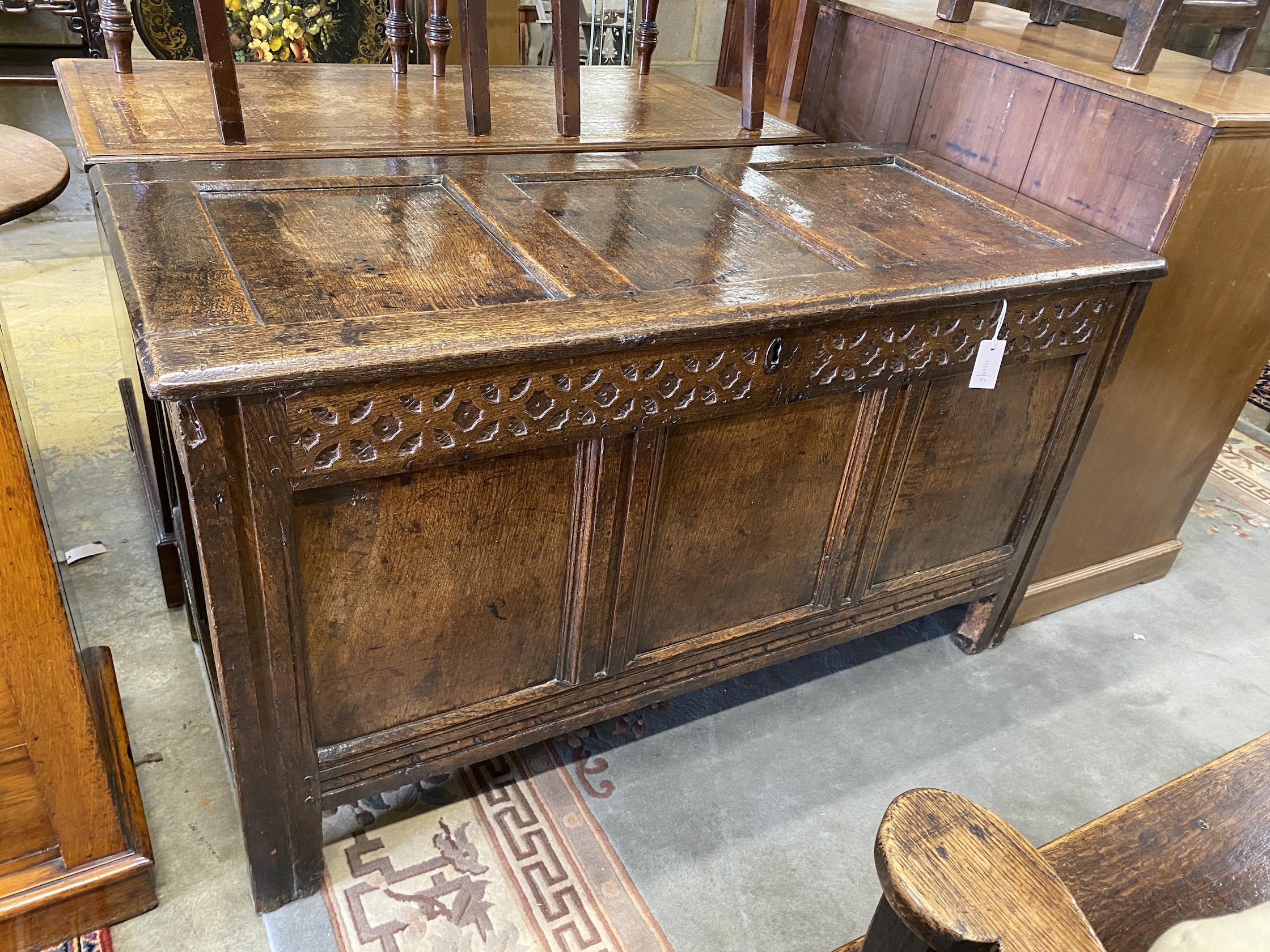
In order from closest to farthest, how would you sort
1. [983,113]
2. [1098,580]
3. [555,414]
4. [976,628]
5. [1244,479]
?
[555,414], [983,113], [976,628], [1098,580], [1244,479]

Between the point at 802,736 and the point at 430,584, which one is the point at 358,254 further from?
the point at 802,736

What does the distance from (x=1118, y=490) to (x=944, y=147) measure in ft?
3.04

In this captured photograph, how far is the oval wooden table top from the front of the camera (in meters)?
1.07

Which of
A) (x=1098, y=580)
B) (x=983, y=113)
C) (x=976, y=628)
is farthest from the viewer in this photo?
(x=1098, y=580)

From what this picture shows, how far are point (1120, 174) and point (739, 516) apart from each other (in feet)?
3.35

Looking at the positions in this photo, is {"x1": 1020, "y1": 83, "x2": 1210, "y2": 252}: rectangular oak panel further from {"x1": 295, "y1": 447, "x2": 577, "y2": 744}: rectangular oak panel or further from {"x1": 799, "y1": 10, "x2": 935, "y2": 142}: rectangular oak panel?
{"x1": 295, "y1": 447, "x2": 577, "y2": 744}: rectangular oak panel

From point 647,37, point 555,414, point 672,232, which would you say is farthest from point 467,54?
point 555,414

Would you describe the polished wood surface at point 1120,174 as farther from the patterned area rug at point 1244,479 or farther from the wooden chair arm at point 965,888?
the wooden chair arm at point 965,888

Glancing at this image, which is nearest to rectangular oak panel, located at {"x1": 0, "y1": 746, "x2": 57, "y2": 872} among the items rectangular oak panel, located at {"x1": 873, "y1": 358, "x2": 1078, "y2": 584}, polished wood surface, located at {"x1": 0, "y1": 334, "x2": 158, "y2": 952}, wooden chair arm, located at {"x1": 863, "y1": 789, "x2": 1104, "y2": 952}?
polished wood surface, located at {"x1": 0, "y1": 334, "x2": 158, "y2": 952}

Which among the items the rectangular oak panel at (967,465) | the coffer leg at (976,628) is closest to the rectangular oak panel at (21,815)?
the rectangular oak panel at (967,465)

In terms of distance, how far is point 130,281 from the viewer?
1.20m

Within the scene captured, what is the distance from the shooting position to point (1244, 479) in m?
3.10

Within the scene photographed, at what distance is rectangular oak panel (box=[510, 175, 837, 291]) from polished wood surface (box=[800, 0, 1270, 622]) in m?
0.70

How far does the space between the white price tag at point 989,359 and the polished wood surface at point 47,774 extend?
148cm
